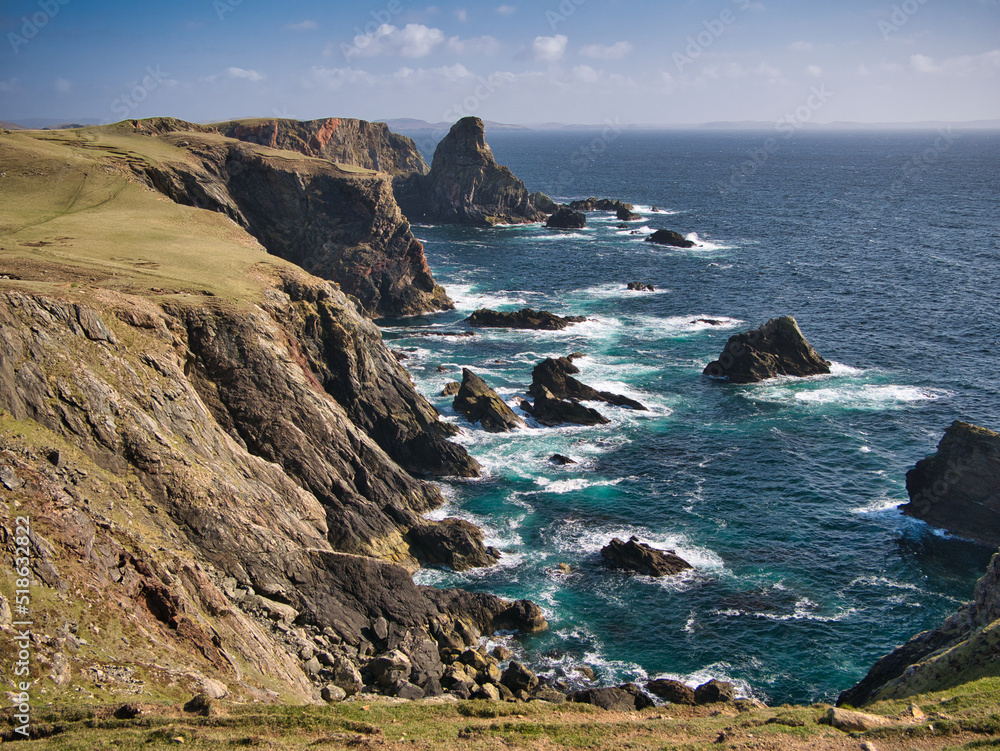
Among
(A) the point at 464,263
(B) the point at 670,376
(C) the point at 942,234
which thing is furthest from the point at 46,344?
(C) the point at 942,234

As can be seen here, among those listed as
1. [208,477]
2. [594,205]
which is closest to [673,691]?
[208,477]

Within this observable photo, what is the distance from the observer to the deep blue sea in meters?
37.3

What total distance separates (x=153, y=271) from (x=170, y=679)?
30.6 meters

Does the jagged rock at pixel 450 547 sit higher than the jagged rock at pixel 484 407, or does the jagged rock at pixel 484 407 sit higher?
the jagged rock at pixel 484 407

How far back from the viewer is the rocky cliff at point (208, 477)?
23266 mm

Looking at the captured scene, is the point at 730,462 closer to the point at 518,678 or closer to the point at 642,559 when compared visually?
the point at 642,559

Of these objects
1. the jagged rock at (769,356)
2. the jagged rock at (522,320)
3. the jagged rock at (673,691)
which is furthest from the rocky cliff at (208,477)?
the jagged rock at (522,320)

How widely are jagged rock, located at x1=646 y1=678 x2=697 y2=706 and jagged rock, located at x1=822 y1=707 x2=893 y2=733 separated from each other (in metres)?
A: 10.0

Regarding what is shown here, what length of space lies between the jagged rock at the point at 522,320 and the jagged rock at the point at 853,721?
215ft

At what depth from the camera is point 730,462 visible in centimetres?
5475

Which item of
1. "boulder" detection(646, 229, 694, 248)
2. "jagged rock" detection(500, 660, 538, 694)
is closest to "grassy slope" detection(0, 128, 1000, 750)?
"jagged rock" detection(500, 660, 538, 694)

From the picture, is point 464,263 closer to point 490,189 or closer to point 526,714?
point 490,189

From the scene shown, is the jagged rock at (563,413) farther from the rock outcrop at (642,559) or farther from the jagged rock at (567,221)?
the jagged rock at (567,221)

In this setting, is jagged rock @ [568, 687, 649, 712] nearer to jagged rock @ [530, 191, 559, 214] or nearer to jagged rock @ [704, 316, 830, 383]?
jagged rock @ [704, 316, 830, 383]
